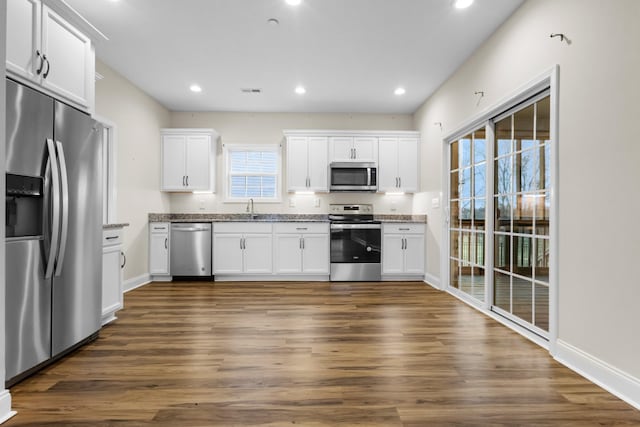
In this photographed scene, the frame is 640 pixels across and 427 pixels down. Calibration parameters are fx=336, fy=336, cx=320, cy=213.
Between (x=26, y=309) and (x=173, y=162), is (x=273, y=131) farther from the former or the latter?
(x=26, y=309)

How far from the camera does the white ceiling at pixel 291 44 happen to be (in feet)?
9.07

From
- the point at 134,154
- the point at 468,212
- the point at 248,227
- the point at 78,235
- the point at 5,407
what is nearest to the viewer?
the point at 5,407

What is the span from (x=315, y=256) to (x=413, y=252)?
4.77 feet

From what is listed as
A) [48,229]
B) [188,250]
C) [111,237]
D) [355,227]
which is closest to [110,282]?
[111,237]

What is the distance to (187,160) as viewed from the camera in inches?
205

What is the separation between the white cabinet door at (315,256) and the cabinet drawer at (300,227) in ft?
0.35

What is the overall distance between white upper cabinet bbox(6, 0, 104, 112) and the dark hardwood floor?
1785 mm

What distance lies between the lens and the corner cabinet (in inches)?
204

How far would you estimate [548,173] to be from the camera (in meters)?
2.46

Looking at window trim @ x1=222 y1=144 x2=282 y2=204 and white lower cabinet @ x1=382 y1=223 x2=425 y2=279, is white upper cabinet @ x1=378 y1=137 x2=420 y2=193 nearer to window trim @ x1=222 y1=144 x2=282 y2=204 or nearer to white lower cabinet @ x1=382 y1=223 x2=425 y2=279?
white lower cabinet @ x1=382 y1=223 x2=425 y2=279

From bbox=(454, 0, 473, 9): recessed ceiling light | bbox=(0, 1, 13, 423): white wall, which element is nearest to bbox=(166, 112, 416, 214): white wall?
bbox=(454, 0, 473, 9): recessed ceiling light

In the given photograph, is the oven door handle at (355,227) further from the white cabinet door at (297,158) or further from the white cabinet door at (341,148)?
the white cabinet door at (341,148)

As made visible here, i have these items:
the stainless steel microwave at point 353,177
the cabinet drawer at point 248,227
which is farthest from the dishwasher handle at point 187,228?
the stainless steel microwave at point 353,177

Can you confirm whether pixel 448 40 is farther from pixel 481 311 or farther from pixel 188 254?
pixel 188 254
